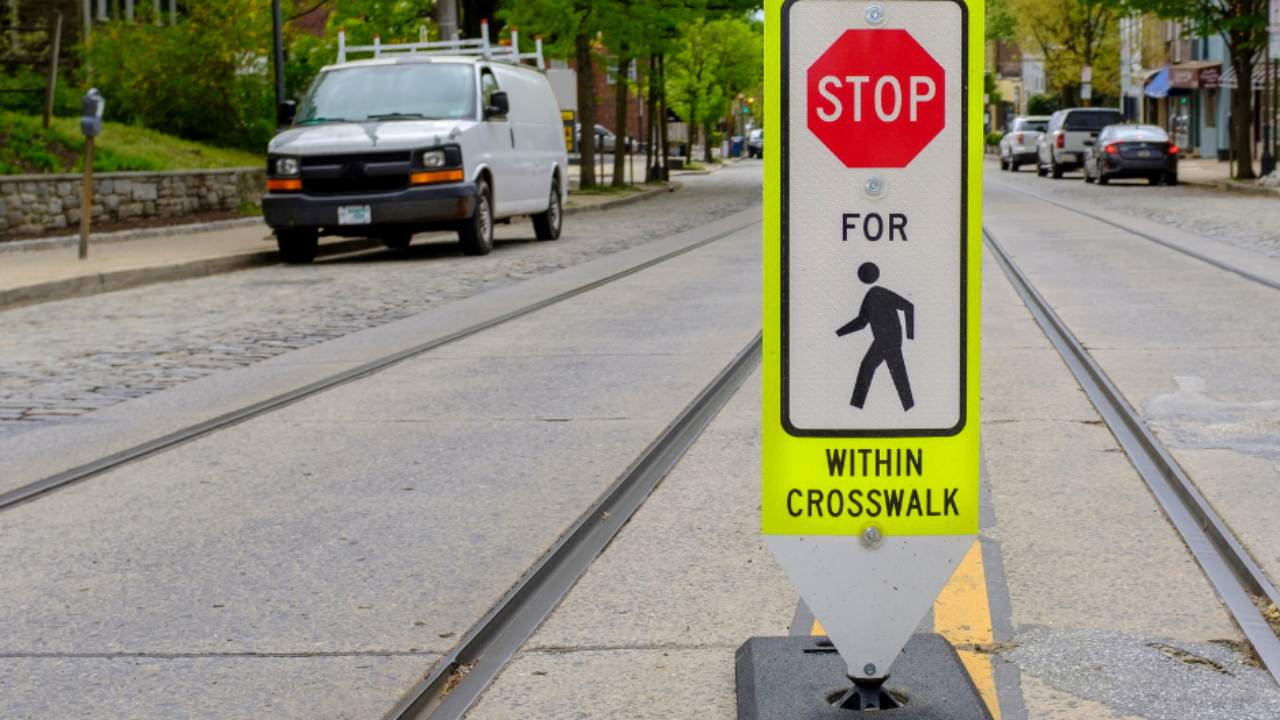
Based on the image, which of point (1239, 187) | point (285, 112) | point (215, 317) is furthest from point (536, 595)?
point (1239, 187)

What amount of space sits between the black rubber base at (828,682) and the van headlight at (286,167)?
44.5 ft

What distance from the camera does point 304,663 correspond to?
365 centimetres

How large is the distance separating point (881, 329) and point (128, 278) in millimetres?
12683

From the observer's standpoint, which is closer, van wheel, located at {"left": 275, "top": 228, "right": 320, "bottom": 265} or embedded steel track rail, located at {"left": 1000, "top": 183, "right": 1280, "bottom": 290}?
embedded steel track rail, located at {"left": 1000, "top": 183, "right": 1280, "bottom": 290}

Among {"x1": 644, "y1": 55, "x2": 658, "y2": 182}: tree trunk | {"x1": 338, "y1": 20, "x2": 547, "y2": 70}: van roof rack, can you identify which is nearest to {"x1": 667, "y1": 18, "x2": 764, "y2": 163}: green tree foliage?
{"x1": 644, "y1": 55, "x2": 658, "y2": 182}: tree trunk

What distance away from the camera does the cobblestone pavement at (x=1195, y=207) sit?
58.4 feet

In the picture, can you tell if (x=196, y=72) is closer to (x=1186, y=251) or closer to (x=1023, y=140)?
(x=1186, y=251)

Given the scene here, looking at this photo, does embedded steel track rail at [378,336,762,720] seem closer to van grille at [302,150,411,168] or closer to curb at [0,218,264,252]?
van grille at [302,150,411,168]

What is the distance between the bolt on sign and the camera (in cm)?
273

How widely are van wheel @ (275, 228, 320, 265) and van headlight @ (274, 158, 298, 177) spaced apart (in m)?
0.64

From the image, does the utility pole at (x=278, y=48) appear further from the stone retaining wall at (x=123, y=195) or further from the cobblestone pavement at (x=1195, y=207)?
the cobblestone pavement at (x=1195, y=207)

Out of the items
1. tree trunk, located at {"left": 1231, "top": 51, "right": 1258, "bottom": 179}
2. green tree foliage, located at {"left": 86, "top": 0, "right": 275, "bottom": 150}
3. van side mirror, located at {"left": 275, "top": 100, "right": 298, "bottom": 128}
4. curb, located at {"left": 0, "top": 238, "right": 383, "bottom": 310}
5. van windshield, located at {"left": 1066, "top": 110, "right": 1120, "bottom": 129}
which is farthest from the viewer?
van windshield, located at {"left": 1066, "top": 110, "right": 1120, "bottom": 129}

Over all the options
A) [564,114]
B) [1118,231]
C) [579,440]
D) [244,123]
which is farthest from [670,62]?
[579,440]

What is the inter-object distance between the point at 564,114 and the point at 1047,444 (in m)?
28.3
